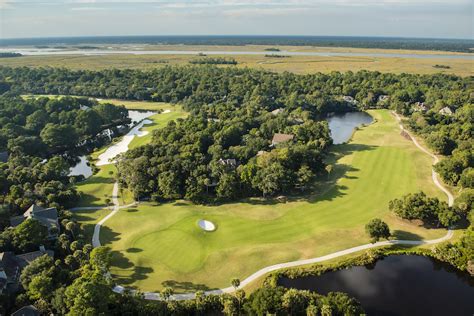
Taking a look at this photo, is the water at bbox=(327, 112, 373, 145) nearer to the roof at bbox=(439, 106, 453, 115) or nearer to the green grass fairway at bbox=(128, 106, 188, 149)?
the roof at bbox=(439, 106, 453, 115)

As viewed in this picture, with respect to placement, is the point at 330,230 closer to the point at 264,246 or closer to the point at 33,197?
the point at 264,246

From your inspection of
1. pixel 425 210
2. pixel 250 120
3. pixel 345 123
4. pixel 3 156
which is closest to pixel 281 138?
pixel 250 120

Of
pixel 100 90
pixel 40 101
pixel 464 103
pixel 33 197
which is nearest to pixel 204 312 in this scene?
pixel 33 197

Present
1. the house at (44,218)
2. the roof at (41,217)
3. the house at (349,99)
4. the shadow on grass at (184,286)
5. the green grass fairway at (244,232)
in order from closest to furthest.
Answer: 1. the shadow on grass at (184,286)
2. the green grass fairway at (244,232)
3. the house at (44,218)
4. the roof at (41,217)
5. the house at (349,99)

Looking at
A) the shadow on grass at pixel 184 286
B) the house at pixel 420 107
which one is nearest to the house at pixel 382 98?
the house at pixel 420 107

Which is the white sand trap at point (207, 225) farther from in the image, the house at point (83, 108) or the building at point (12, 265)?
the house at point (83, 108)

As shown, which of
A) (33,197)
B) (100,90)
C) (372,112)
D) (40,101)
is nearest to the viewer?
(33,197)
